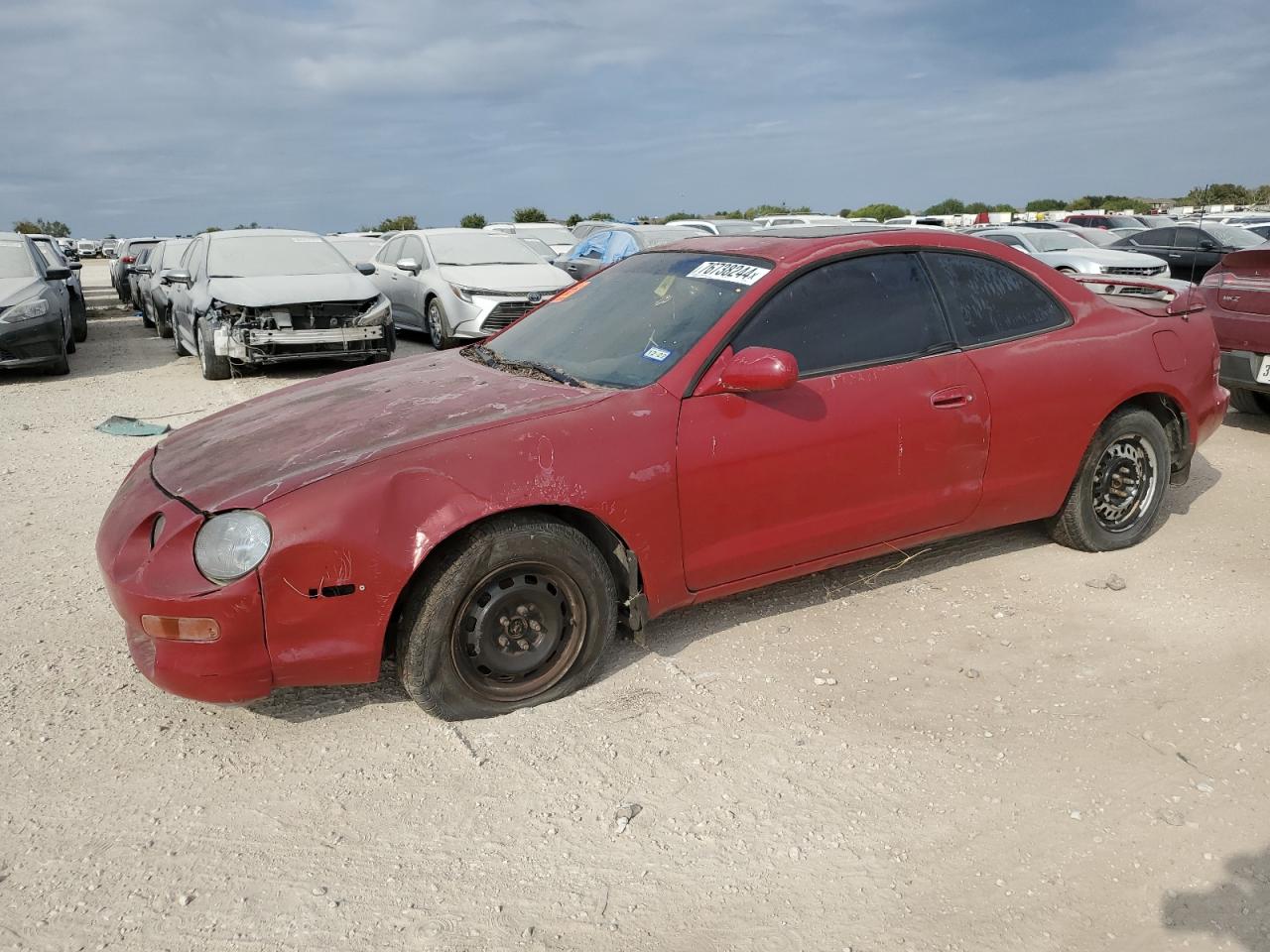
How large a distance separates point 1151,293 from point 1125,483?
1.29 meters

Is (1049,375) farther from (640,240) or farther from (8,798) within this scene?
(640,240)

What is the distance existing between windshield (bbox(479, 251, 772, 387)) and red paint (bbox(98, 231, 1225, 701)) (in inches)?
4.3

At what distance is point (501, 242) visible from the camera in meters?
13.0

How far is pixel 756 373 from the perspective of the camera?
3.44 metres

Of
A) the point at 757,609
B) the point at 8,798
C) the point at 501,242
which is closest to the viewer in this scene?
the point at 8,798

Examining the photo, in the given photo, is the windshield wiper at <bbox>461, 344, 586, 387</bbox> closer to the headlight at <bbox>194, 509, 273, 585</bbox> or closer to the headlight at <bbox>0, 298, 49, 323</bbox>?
the headlight at <bbox>194, 509, 273, 585</bbox>

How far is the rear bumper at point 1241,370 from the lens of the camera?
689 cm

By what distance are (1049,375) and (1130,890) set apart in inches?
92.1

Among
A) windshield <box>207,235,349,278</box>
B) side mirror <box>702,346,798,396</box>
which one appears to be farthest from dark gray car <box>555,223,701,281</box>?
side mirror <box>702,346,798,396</box>

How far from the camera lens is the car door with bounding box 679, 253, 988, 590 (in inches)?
139

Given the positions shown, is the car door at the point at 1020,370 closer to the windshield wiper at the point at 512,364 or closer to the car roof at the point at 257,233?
the windshield wiper at the point at 512,364

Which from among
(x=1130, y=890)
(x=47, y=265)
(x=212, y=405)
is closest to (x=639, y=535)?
(x=1130, y=890)

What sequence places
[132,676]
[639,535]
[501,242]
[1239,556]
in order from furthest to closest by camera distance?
[501,242] → [1239,556] → [132,676] → [639,535]

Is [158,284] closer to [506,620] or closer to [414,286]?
[414,286]
